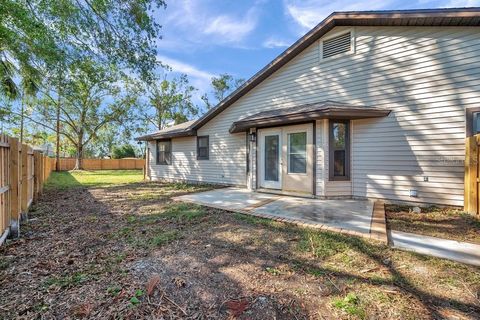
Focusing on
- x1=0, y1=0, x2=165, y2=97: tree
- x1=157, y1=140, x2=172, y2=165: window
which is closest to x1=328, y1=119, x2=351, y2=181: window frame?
x1=0, y1=0, x2=165, y2=97: tree

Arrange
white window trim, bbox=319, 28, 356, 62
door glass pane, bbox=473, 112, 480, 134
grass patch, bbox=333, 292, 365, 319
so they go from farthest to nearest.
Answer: white window trim, bbox=319, 28, 356, 62
door glass pane, bbox=473, 112, 480, 134
grass patch, bbox=333, 292, 365, 319

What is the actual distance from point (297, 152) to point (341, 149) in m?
1.24

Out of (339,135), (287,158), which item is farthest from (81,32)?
(339,135)

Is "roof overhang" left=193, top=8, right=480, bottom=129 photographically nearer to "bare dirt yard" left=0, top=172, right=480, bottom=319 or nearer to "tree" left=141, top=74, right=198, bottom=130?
"bare dirt yard" left=0, top=172, right=480, bottom=319

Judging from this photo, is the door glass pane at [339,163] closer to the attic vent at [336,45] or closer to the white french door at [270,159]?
the white french door at [270,159]

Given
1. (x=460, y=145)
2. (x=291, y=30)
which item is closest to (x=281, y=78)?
(x=460, y=145)

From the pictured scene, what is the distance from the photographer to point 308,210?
5426 mm

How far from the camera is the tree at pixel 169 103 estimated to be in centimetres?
3127

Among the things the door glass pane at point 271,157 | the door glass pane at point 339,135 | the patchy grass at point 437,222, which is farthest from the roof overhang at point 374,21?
the patchy grass at point 437,222

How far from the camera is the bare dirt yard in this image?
2.11m

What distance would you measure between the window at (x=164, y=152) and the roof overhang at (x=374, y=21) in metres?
5.62

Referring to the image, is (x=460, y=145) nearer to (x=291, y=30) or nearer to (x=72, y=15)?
(x=291, y=30)

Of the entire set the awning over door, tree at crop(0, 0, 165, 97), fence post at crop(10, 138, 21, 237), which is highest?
tree at crop(0, 0, 165, 97)

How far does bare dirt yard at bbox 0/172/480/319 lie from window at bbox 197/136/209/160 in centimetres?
694
